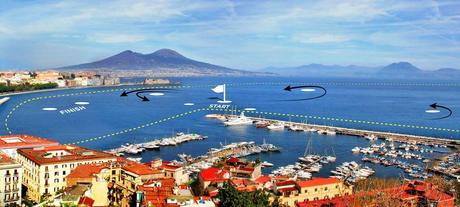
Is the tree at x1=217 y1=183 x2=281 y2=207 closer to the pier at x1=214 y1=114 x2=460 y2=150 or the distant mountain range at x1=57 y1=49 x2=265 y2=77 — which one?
the pier at x1=214 y1=114 x2=460 y2=150

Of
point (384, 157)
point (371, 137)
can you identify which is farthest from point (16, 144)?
point (371, 137)

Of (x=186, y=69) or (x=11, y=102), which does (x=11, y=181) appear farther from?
(x=186, y=69)

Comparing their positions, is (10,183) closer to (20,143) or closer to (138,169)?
(138,169)

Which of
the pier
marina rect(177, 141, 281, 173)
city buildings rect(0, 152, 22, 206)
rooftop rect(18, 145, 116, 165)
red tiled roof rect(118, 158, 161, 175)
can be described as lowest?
marina rect(177, 141, 281, 173)

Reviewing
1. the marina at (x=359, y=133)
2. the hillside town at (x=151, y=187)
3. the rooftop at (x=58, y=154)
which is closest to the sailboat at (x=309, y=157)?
the marina at (x=359, y=133)

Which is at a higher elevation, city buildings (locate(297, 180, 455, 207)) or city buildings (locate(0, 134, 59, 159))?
city buildings (locate(0, 134, 59, 159))

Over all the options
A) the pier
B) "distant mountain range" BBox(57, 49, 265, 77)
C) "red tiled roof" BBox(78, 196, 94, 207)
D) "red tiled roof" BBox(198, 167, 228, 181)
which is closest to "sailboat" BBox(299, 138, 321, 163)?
the pier
